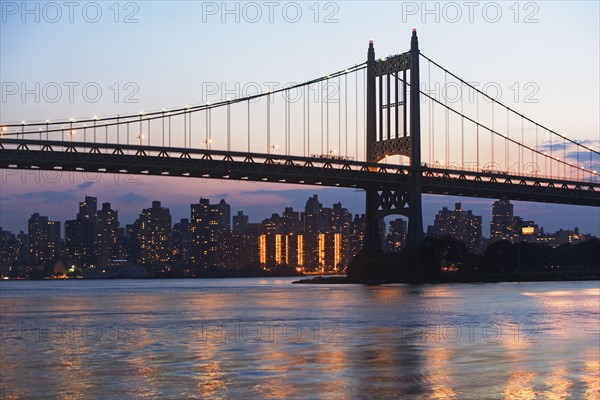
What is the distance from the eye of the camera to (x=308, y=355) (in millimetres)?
28688

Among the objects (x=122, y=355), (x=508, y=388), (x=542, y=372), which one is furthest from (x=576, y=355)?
(x=122, y=355)

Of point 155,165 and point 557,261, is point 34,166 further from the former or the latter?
point 557,261

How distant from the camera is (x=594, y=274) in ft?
390

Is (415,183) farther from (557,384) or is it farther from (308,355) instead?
(557,384)

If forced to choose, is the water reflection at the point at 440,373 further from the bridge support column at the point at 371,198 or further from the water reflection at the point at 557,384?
the bridge support column at the point at 371,198

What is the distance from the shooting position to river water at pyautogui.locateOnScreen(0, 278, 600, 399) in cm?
2230

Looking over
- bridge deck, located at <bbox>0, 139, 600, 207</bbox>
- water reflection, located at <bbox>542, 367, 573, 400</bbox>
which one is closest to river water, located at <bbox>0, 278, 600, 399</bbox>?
water reflection, located at <bbox>542, 367, 573, 400</bbox>

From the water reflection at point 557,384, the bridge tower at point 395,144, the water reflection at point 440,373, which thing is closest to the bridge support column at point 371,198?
the bridge tower at point 395,144

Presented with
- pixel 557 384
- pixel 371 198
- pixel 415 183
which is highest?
pixel 415 183

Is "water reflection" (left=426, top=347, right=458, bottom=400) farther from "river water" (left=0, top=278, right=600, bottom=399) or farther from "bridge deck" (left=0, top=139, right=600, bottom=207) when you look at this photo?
"bridge deck" (left=0, top=139, right=600, bottom=207)

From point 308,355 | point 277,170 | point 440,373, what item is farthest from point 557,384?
point 277,170

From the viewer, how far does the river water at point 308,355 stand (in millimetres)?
22297

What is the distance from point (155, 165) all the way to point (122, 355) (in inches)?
1909

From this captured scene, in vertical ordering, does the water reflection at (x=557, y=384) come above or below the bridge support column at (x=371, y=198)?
below
